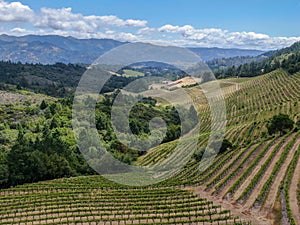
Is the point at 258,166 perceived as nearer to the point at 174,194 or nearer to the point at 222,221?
the point at 174,194

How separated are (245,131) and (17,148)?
4631 cm

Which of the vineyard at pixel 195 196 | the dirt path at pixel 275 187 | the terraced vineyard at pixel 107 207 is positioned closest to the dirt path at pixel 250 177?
the vineyard at pixel 195 196

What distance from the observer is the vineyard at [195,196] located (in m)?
32.4

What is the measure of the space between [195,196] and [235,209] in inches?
236

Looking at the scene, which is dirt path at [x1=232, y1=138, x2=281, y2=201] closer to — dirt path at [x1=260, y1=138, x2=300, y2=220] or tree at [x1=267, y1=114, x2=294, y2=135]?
dirt path at [x1=260, y1=138, x2=300, y2=220]

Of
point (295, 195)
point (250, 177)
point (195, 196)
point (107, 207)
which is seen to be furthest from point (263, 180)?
point (107, 207)

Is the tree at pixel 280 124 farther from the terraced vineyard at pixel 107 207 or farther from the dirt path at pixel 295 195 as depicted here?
the terraced vineyard at pixel 107 207

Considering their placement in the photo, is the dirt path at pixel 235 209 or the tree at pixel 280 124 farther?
the tree at pixel 280 124

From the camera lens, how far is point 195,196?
128 feet

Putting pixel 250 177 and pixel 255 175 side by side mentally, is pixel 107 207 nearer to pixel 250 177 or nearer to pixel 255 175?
pixel 250 177

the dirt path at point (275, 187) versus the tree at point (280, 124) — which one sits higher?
the tree at point (280, 124)

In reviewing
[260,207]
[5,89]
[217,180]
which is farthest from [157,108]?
[260,207]

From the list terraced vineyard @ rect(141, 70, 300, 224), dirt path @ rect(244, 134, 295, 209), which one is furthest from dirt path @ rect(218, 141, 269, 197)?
dirt path @ rect(244, 134, 295, 209)

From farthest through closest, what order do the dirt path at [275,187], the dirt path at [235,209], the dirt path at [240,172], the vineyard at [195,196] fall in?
the dirt path at [240,172]
the dirt path at [275,187]
the vineyard at [195,196]
the dirt path at [235,209]
